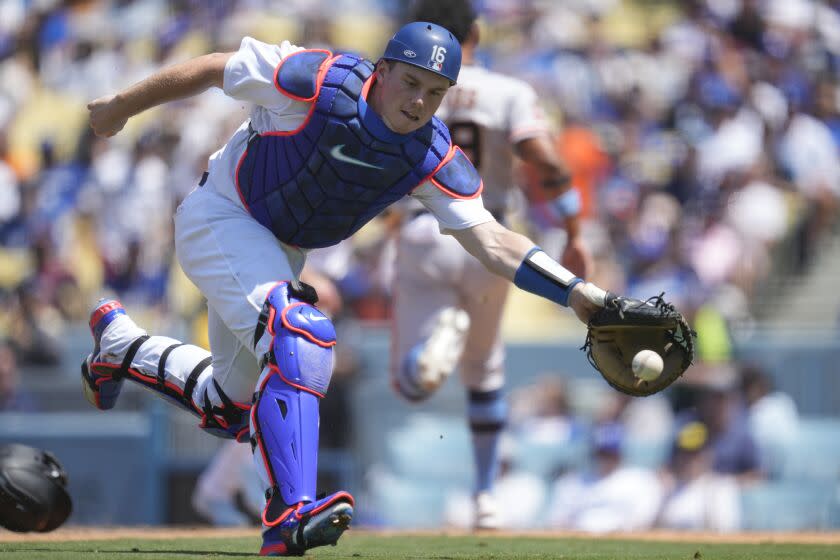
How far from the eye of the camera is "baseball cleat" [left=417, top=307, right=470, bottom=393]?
25.4 ft

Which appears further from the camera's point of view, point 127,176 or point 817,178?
point 127,176

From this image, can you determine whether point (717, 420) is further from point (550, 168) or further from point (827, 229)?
point (827, 229)

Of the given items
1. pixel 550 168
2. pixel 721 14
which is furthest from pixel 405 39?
pixel 721 14

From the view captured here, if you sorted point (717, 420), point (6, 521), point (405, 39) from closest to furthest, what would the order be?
point (405, 39) < point (6, 521) < point (717, 420)

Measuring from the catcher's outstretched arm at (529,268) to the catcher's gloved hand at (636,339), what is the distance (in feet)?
0.28

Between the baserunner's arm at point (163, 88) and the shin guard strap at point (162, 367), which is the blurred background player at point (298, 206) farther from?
the shin guard strap at point (162, 367)

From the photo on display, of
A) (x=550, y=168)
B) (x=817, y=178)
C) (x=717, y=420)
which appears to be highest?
(x=817, y=178)

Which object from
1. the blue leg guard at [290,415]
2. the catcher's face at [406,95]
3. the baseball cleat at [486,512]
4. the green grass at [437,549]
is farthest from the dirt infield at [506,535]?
the catcher's face at [406,95]

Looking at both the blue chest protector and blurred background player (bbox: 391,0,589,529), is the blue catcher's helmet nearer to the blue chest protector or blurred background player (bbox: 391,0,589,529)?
the blue chest protector

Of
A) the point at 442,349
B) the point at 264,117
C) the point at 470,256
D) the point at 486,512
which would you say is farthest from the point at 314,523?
the point at 470,256

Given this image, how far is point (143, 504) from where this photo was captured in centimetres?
1112

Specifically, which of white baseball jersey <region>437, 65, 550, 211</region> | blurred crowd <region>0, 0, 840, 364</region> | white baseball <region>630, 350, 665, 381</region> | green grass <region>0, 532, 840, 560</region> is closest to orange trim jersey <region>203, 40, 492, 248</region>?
white baseball <region>630, 350, 665, 381</region>

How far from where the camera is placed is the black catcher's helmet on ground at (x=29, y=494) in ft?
20.6

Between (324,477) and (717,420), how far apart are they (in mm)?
3129
